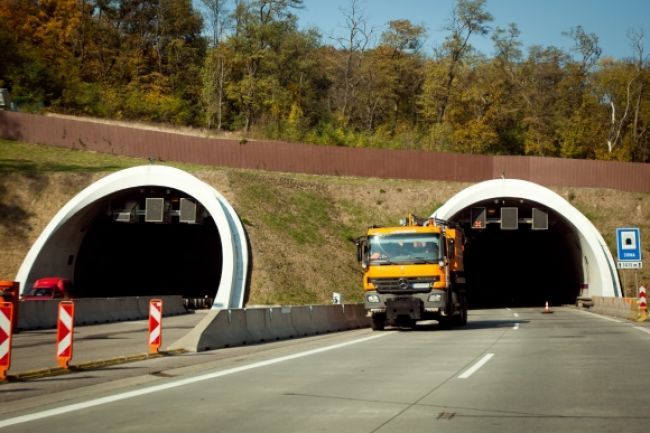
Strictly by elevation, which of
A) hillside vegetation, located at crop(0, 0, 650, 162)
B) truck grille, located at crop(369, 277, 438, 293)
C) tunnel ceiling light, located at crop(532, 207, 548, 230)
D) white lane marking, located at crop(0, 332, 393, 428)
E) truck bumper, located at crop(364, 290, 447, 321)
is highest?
hillside vegetation, located at crop(0, 0, 650, 162)

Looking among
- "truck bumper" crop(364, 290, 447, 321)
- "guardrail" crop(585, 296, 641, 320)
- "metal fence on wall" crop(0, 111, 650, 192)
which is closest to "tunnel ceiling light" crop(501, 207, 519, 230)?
"guardrail" crop(585, 296, 641, 320)

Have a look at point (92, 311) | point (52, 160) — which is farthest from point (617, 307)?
point (52, 160)

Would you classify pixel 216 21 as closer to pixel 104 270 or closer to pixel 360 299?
pixel 104 270

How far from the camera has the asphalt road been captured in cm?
808

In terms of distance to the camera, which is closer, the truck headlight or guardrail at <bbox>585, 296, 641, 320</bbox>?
the truck headlight

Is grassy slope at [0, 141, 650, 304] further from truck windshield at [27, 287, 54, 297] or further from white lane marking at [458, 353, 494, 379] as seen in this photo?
white lane marking at [458, 353, 494, 379]

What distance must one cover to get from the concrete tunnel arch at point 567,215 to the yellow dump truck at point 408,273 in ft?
60.6

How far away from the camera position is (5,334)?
12016mm

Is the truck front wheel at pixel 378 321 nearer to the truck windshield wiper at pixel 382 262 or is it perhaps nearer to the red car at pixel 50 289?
the truck windshield wiper at pixel 382 262

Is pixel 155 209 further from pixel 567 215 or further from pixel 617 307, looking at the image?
pixel 617 307

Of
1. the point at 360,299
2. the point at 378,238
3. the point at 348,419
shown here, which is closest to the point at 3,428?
the point at 348,419

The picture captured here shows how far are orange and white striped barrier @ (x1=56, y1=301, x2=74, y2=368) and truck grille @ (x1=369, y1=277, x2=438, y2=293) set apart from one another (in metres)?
12.0

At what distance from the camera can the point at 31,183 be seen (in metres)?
46.5

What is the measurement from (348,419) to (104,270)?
131ft
